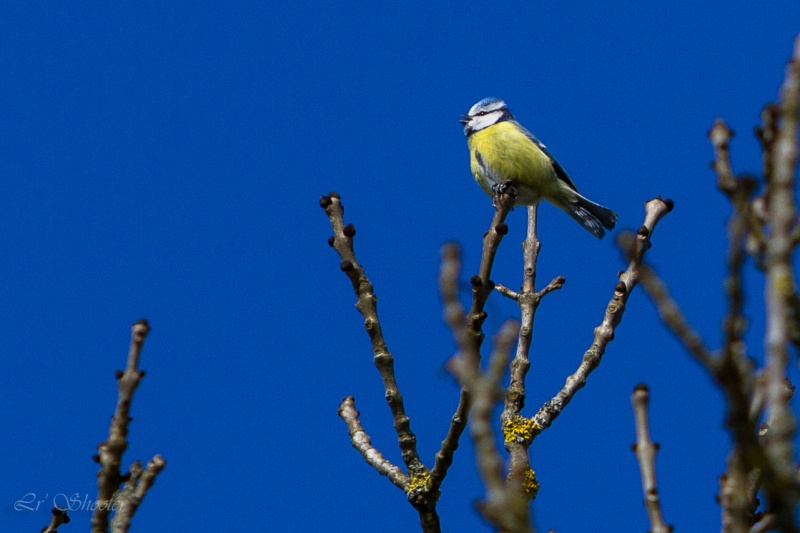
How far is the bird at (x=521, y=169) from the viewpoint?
28.0 feet

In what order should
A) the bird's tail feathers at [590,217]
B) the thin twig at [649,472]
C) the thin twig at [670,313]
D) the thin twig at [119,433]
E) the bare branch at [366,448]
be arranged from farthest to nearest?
the bird's tail feathers at [590,217] → the bare branch at [366,448] → the thin twig at [119,433] → the thin twig at [649,472] → the thin twig at [670,313]

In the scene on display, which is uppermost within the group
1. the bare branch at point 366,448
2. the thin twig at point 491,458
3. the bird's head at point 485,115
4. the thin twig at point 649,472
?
the bird's head at point 485,115

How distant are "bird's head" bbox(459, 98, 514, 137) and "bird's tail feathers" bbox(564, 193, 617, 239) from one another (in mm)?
1082

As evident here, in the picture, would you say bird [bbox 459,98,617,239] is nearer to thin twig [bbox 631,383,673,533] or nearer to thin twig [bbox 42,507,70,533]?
thin twig [bbox 42,507,70,533]

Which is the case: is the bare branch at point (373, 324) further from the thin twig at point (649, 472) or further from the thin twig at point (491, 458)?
the thin twig at point (491, 458)

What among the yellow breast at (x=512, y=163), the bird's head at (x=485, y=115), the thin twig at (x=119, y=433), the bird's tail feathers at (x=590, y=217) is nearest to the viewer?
the thin twig at (x=119, y=433)

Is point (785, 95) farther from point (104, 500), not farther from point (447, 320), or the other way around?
point (104, 500)

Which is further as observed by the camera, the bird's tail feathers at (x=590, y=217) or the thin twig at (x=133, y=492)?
the bird's tail feathers at (x=590, y=217)

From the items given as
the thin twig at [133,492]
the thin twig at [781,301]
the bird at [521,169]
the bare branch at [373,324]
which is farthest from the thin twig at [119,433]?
the bird at [521,169]

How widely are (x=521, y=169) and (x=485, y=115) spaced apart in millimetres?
1171

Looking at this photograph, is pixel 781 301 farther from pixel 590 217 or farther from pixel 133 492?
pixel 590 217

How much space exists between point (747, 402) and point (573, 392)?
328cm

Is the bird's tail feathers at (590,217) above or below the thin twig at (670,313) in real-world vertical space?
above

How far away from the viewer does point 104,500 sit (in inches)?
102
